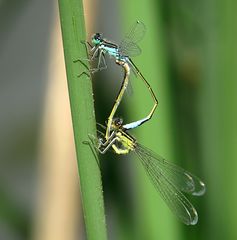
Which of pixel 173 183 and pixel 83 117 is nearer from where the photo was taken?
pixel 83 117

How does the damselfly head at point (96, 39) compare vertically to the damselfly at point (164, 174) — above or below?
above

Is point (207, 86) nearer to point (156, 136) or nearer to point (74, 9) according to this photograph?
point (156, 136)

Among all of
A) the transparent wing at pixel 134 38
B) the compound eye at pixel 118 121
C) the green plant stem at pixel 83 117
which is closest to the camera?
the green plant stem at pixel 83 117

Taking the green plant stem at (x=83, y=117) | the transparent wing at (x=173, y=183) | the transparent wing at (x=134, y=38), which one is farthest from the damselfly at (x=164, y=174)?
the green plant stem at (x=83, y=117)

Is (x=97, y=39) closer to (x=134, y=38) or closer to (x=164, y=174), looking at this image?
(x=134, y=38)

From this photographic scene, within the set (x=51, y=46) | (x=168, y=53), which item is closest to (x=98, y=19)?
(x=51, y=46)

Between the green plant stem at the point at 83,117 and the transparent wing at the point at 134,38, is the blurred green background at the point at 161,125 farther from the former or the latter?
the green plant stem at the point at 83,117

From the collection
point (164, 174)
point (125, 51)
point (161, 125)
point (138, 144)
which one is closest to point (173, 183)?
point (164, 174)
